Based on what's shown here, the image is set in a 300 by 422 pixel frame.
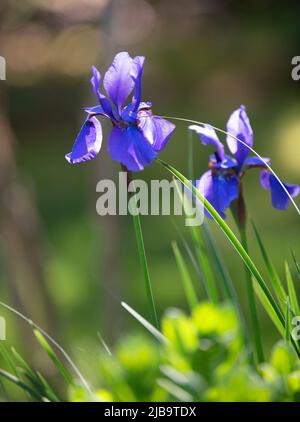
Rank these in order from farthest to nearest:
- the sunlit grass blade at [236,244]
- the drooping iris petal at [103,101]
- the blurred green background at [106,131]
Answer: the blurred green background at [106,131] < the drooping iris petal at [103,101] < the sunlit grass blade at [236,244]

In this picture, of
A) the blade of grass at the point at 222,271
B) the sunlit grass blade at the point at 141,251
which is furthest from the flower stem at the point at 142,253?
the blade of grass at the point at 222,271

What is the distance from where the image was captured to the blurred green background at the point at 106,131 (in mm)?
2520

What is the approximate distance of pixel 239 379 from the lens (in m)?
0.40

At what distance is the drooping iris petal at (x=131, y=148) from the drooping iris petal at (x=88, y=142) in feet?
0.09

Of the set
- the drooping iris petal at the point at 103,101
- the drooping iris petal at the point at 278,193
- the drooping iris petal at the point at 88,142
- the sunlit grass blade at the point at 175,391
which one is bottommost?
the sunlit grass blade at the point at 175,391

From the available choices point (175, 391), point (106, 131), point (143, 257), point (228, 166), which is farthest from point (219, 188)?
point (106, 131)

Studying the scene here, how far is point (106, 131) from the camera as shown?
252cm

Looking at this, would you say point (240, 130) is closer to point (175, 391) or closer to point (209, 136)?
point (209, 136)

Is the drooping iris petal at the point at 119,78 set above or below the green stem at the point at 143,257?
above

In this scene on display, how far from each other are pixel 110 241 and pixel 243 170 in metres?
1.72

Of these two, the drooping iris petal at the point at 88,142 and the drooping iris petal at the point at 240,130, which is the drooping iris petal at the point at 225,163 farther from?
the drooping iris petal at the point at 88,142

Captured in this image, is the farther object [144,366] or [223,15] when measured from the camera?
[223,15]
